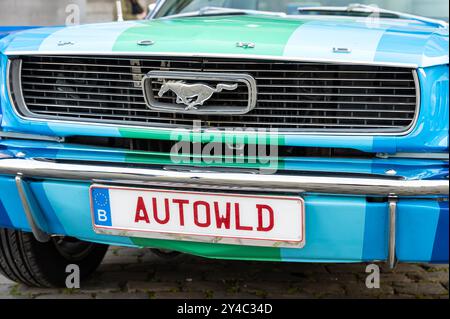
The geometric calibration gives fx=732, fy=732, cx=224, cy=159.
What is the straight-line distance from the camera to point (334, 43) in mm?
2549

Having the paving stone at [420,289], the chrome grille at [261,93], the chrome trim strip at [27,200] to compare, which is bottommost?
the paving stone at [420,289]

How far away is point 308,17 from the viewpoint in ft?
10.8

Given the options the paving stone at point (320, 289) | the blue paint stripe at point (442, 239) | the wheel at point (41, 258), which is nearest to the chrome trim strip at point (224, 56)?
the blue paint stripe at point (442, 239)

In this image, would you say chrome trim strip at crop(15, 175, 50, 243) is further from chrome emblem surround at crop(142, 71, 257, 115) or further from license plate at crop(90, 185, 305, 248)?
chrome emblem surround at crop(142, 71, 257, 115)

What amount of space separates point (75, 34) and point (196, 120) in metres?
0.66

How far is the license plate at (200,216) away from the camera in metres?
2.56

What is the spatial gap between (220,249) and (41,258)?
109 cm

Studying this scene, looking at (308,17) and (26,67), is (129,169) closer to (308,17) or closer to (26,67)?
(26,67)

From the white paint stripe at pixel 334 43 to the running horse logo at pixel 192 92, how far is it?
27 cm

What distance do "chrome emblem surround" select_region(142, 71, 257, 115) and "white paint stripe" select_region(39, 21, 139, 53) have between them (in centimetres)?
24

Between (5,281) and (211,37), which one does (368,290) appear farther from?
(5,281)

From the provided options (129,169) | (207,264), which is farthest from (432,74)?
(207,264)

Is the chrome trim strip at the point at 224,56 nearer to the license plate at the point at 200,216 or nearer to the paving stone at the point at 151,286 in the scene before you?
the license plate at the point at 200,216

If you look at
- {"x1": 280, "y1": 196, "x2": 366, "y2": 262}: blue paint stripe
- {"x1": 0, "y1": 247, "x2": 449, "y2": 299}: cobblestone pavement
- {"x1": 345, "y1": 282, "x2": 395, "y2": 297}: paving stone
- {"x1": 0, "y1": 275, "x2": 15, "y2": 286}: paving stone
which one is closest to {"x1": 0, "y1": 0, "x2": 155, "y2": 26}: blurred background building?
{"x1": 0, "y1": 275, "x2": 15, "y2": 286}: paving stone
